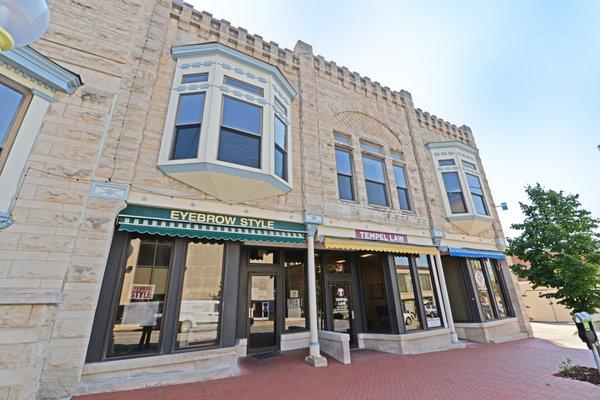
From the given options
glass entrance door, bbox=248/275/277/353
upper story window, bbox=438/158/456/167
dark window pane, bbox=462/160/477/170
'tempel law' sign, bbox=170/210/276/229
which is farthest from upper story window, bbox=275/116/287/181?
dark window pane, bbox=462/160/477/170

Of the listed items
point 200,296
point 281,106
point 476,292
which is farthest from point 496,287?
point 200,296

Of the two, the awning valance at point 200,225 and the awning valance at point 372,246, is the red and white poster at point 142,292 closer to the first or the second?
the awning valance at point 200,225

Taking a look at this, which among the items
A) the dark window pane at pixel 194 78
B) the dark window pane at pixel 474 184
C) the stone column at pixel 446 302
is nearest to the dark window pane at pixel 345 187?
the stone column at pixel 446 302

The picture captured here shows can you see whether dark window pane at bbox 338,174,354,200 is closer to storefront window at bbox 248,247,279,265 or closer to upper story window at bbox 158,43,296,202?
upper story window at bbox 158,43,296,202

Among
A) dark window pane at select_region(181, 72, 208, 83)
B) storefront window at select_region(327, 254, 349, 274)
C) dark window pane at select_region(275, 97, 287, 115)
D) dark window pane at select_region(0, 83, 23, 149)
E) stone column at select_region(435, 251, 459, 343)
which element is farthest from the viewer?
storefront window at select_region(327, 254, 349, 274)

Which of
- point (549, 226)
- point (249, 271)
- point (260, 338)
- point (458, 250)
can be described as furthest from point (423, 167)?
point (260, 338)

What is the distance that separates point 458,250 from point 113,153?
11916mm

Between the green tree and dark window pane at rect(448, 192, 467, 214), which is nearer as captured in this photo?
the green tree

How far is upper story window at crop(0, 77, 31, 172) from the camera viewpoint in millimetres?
4633

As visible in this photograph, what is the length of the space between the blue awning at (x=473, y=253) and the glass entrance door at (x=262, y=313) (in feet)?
23.4

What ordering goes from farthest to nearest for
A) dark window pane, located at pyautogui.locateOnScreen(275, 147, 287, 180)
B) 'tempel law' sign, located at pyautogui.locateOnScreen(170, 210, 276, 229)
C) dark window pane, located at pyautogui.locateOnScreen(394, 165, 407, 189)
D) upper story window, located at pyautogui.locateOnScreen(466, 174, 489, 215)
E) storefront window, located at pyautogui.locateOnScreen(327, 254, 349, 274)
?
upper story window, located at pyautogui.locateOnScreen(466, 174, 489, 215), dark window pane, located at pyautogui.locateOnScreen(394, 165, 407, 189), storefront window, located at pyautogui.locateOnScreen(327, 254, 349, 274), dark window pane, located at pyautogui.locateOnScreen(275, 147, 287, 180), 'tempel law' sign, located at pyautogui.locateOnScreen(170, 210, 276, 229)

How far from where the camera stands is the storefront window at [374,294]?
899 centimetres

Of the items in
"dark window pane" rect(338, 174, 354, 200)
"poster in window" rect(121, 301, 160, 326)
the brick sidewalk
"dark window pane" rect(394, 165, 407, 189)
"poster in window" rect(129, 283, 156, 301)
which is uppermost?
"dark window pane" rect(394, 165, 407, 189)

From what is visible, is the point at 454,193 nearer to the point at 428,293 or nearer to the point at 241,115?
the point at 428,293
